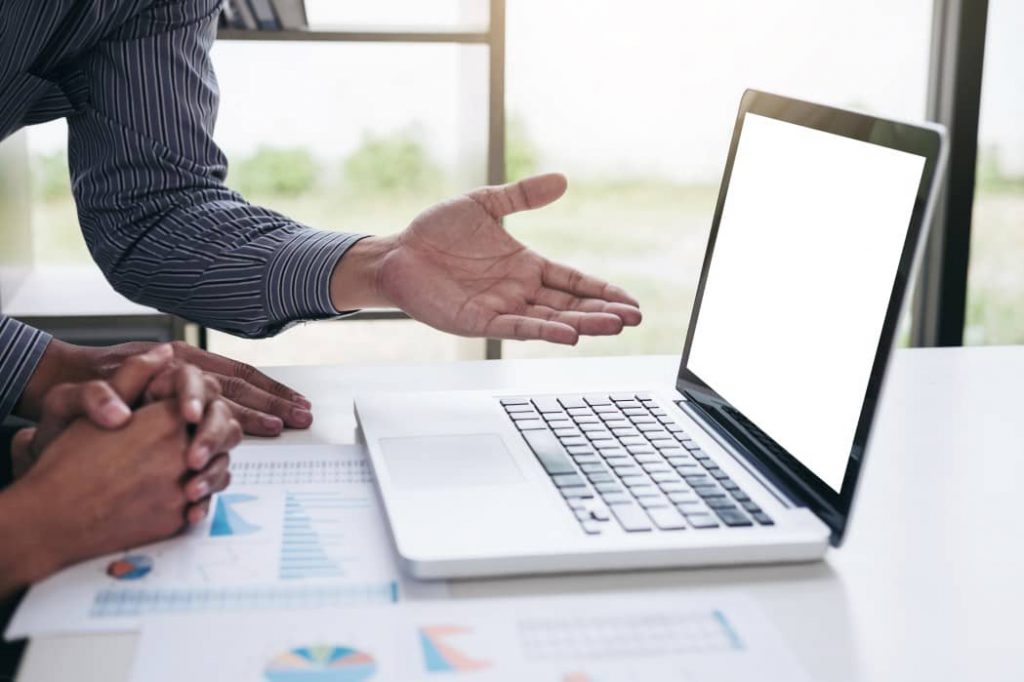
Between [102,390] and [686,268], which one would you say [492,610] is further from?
[686,268]

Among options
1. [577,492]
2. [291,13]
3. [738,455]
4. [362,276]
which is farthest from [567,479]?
[291,13]

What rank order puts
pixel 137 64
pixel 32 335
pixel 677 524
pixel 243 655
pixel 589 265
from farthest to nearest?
pixel 589 265 < pixel 137 64 < pixel 32 335 < pixel 677 524 < pixel 243 655

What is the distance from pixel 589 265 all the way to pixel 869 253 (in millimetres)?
4030

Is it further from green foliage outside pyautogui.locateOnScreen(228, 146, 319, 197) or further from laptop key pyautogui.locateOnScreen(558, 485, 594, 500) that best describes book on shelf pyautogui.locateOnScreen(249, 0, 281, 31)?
green foliage outside pyautogui.locateOnScreen(228, 146, 319, 197)

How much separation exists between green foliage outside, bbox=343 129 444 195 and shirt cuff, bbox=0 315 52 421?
3.56 m

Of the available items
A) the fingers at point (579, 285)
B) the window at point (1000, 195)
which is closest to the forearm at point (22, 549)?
the fingers at point (579, 285)

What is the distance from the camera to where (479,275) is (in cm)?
103

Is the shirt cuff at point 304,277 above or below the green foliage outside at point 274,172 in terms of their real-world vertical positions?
above

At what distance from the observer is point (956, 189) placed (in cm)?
244

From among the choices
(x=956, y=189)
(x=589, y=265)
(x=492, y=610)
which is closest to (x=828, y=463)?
(x=492, y=610)

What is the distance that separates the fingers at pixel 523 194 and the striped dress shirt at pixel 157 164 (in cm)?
16

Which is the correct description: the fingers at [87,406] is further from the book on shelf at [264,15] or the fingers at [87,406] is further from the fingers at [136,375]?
the book on shelf at [264,15]

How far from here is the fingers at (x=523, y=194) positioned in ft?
3.23

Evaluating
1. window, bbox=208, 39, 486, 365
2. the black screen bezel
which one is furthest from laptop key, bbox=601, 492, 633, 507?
window, bbox=208, 39, 486, 365
